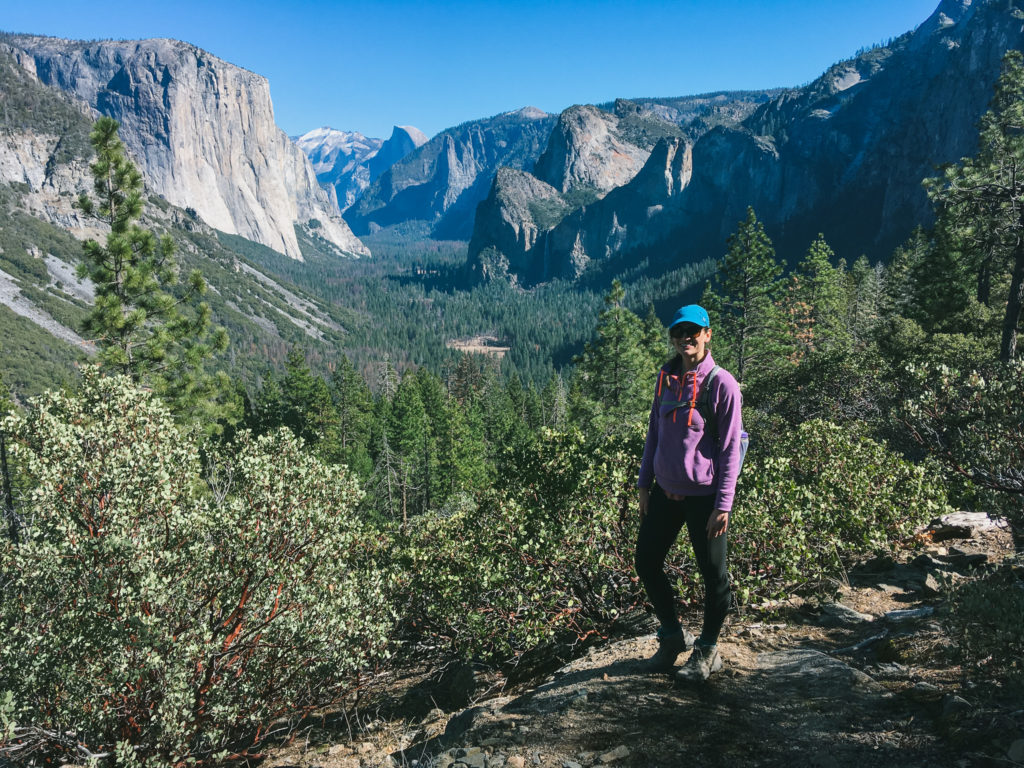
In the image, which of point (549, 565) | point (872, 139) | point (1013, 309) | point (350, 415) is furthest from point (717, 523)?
point (872, 139)

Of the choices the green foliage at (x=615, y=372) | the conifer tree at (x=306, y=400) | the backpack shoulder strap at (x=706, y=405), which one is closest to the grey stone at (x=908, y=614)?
the backpack shoulder strap at (x=706, y=405)

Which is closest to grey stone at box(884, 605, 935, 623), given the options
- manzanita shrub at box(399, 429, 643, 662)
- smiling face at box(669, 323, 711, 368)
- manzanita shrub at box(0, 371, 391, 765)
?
manzanita shrub at box(399, 429, 643, 662)

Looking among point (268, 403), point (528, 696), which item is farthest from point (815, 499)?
point (268, 403)

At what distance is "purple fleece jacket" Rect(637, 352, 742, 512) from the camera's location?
13.3ft

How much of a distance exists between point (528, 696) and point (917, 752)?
3.11m

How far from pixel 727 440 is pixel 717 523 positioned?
624 mm

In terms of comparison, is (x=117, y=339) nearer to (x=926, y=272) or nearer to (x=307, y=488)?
(x=307, y=488)

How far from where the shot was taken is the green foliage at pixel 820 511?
6078 millimetres

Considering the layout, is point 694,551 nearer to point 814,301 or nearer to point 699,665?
point 699,665

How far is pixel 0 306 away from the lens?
11750 centimetres

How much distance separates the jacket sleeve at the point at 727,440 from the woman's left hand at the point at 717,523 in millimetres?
42

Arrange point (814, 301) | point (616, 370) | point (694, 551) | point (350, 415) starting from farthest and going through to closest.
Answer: point (350, 415)
point (814, 301)
point (616, 370)
point (694, 551)

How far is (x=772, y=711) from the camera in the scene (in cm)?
404

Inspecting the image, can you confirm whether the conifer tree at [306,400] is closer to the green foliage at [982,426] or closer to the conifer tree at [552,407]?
the conifer tree at [552,407]
